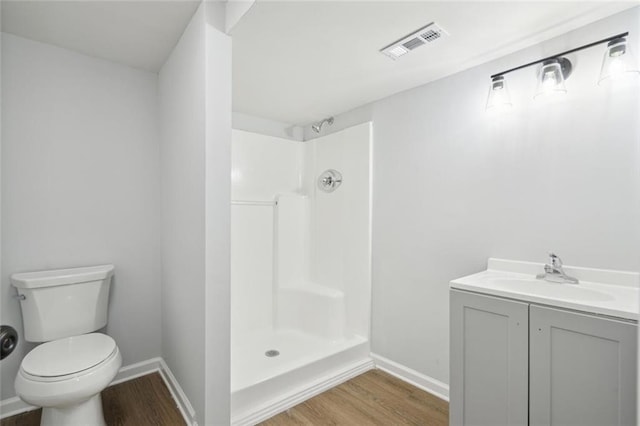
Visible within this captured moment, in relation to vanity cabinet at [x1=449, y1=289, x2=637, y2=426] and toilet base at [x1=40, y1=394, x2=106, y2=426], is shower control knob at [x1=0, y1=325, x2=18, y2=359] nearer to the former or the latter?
toilet base at [x1=40, y1=394, x2=106, y2=426]

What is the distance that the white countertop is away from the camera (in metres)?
1.22

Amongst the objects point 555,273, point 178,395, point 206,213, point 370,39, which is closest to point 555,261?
point 555,273

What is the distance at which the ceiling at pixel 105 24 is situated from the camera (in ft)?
5.40

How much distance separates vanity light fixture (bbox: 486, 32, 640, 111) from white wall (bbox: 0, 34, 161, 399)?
240 cm

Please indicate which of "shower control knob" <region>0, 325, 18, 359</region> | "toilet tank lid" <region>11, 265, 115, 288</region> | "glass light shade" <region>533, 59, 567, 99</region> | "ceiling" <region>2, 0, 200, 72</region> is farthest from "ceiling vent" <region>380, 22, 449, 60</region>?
"toilet tank lid" <region>11, 265, 115, 288</region>

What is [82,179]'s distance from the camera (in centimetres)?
213

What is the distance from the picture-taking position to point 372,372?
8.13 feet

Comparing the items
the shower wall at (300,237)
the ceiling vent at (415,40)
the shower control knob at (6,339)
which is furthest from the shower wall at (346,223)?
the shower control knob at (6,339)

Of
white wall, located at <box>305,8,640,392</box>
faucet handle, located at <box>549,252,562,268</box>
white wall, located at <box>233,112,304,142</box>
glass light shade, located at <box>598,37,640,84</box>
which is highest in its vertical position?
white wall, located at <box>233,112,304,142</box>

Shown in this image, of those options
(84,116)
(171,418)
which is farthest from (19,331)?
(84,116)

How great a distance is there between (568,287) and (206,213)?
73.0 inches

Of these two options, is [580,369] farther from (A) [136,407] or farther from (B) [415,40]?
(A) [136,407]

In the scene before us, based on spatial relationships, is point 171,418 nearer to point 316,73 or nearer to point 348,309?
point 348,309

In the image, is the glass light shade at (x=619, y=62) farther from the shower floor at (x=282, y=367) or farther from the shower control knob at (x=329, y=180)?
the shower floor at (x=282, y=367)
